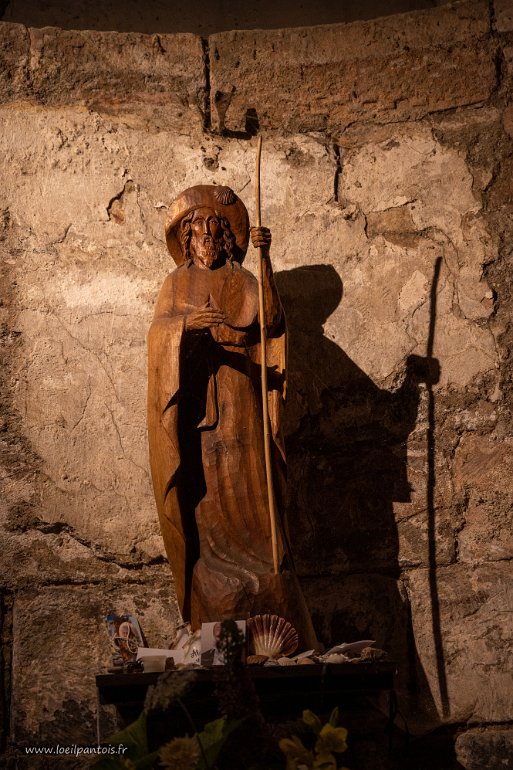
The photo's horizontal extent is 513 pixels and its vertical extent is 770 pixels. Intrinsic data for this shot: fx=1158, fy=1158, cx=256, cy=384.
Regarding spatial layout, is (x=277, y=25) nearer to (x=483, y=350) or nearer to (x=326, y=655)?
(x=483, y=350)

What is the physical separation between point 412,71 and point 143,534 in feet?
6.46

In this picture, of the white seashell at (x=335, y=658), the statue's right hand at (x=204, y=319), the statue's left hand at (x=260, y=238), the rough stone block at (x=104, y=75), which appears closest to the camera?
the white seashell at (x=335, y=658)

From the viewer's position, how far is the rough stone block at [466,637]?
3.63 metres

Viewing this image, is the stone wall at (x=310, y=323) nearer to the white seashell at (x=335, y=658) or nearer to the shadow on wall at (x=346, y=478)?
the shadow on wall at (x=346, y=478)

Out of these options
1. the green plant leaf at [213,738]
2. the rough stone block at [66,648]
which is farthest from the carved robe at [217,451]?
the green plant leaf at [213,738]

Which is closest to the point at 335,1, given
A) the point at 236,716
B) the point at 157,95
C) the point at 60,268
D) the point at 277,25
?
the point at 277,25

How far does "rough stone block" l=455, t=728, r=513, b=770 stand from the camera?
352cm

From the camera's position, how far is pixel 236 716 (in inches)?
91.3

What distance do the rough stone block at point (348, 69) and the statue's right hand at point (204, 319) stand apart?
45.3 inches

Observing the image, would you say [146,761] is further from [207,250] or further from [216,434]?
[207,250]

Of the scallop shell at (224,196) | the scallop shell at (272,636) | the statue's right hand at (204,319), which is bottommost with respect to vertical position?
the scallop shell at (272,636)

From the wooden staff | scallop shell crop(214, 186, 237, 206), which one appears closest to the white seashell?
the wooden staff

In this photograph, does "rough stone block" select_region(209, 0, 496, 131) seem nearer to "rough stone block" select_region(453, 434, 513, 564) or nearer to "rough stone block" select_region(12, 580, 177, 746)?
"rough stone block" select_region(453, 434, 513, 564)

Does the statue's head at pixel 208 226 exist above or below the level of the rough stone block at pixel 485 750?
above
